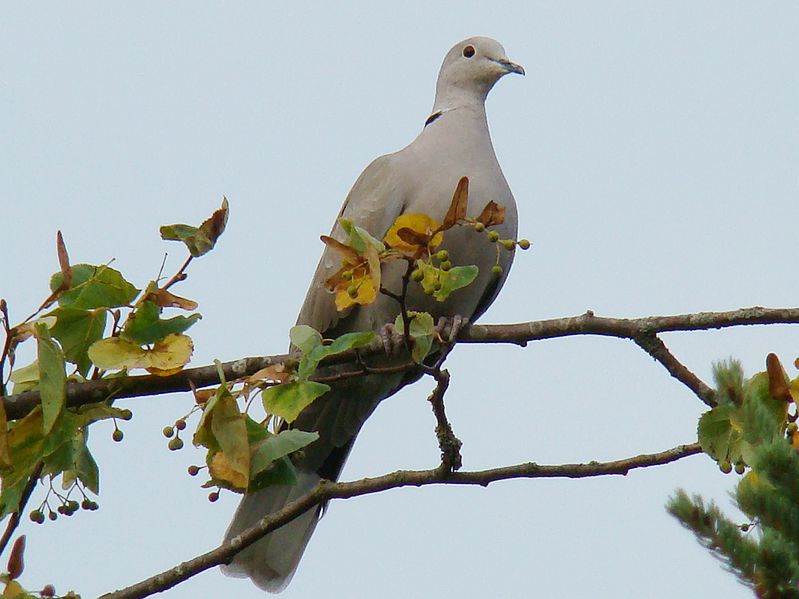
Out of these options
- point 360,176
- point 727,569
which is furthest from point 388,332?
point 727,569

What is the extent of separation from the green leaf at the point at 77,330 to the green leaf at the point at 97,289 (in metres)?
0.02

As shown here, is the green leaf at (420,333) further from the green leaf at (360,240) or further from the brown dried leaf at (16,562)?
the brown dried leaf at (16,562)

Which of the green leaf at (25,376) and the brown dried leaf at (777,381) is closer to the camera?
the brown dried leaf at (777,381)

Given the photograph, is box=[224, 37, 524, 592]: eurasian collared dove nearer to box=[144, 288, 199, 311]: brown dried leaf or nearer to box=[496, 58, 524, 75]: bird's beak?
box=[496, 58, 524, 75]: bird's beak

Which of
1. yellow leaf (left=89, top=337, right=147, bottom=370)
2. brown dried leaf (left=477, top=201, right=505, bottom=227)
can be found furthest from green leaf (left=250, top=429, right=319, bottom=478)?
brown dried leaf (left=477, top=201, right=505, bottom=227)

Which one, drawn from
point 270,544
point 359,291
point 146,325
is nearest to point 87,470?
point 146,325

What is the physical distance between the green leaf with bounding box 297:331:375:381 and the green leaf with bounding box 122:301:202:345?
28cm

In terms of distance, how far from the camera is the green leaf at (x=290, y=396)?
2582 mm

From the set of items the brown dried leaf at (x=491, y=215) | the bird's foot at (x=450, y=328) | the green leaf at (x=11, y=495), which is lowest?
the green leaf at (x=11, y=495)

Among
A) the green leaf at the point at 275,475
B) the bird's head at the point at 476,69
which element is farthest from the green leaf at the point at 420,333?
the bird's head at the point at 476,69

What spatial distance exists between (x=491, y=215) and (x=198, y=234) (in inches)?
23.0

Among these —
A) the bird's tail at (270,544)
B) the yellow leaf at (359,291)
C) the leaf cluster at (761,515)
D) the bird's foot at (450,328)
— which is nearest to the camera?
the leaf cluster at (761,515)

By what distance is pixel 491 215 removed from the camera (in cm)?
260

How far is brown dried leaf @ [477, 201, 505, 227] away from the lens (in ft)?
8.48
